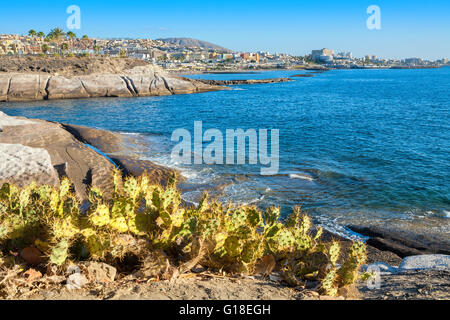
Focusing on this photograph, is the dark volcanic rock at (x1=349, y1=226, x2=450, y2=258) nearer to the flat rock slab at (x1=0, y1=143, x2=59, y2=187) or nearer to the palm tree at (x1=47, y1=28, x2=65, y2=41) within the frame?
the flat rock slab at (x1=0, y1=143, x2=59, y2=187)

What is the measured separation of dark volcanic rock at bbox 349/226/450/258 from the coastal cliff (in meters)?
57.6

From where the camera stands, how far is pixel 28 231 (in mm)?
6785

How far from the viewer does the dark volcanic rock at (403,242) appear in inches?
441

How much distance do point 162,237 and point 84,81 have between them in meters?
61.6

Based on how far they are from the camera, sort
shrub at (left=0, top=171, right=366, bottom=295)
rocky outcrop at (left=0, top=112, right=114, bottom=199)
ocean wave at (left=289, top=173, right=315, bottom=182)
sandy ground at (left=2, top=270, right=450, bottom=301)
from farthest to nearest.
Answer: ocean wave at (left=289, top=173, right=315, bottom=182), rocky outcrop at (left=0, top=112, right=114, bottom=199), shrub at (left=0, top=171, right=366, bottom=295), sandy ground at (left=2, top=270, right=450, bottom=301)

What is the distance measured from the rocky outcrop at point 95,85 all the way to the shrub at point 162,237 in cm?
5653

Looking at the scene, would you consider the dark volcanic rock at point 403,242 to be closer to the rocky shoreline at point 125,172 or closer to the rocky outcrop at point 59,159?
the rocky shoreline at point 125,172

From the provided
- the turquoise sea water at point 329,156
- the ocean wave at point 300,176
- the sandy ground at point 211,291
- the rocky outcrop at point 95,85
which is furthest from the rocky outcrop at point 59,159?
the rocky outcrop at point 95,85

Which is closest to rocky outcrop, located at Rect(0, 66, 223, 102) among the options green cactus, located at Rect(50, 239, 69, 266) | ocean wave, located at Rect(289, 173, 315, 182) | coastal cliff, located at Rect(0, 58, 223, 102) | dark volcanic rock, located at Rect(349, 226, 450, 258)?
coastal cliff, located at Rect(0, 58, 223, 102)

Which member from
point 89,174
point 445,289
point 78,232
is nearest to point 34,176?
point 89,174

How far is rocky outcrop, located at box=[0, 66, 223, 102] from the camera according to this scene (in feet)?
181

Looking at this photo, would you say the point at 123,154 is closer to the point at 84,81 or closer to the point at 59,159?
the point at 59,159

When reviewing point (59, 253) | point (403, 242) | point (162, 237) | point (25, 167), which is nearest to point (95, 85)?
point (25, 167)
